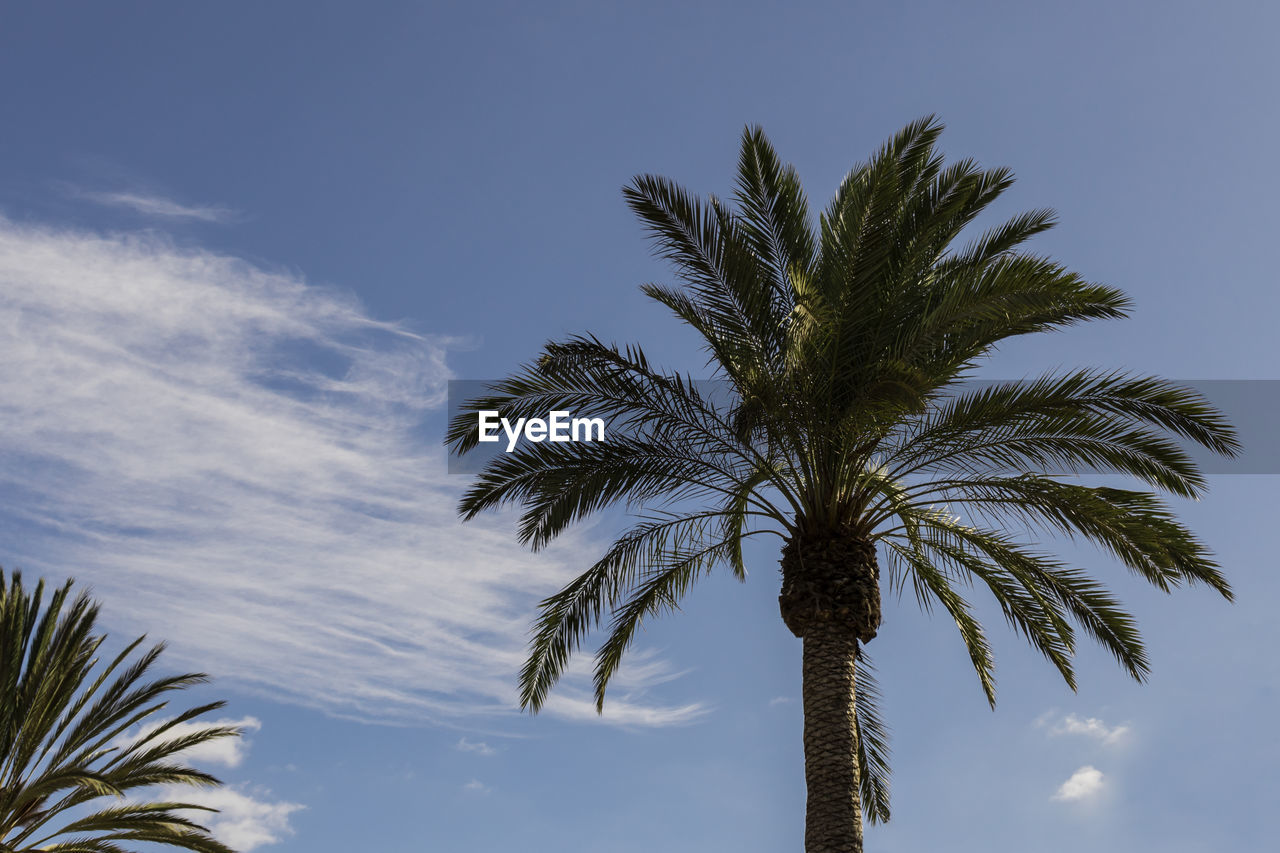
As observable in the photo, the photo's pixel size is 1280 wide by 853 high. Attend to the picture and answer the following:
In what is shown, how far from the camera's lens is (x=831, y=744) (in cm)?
1216

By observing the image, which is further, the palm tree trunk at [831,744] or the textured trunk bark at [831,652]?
the textured trunk bark at [831,652]

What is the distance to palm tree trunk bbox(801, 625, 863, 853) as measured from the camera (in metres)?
11.8

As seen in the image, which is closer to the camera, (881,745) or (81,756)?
(881,745)

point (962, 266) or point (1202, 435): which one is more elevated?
point (962, 266)

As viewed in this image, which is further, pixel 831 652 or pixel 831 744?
pixel 831 652

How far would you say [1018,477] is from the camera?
12.6m

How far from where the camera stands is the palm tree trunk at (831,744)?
11766mm

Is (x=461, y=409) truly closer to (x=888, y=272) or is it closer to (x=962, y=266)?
(x=888, y=272)

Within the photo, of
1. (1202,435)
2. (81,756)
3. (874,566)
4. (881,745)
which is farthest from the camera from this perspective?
(81,756)

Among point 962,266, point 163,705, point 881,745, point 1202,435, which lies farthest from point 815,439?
point 163,705

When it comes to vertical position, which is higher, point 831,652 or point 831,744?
point 831,652

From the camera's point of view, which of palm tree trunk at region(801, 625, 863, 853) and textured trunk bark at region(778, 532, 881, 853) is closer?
palm tree trunk at region(801, 625, 863, 853)

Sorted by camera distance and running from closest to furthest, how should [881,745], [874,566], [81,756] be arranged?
[874,566]
[881,745]
[81,756]

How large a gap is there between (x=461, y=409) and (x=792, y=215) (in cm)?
448
